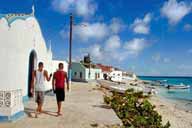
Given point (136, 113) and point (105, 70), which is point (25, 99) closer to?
point (136, 113)

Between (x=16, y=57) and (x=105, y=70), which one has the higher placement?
(x=105, y=70)

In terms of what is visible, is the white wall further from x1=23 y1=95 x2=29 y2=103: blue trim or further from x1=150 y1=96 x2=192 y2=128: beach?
x1=150 y1=96 x2=192 y2=128: beach

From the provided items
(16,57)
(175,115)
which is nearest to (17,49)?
(16,57)

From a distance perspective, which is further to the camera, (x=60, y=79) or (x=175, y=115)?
(x=175, y=115)

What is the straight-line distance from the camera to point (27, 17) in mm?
14320

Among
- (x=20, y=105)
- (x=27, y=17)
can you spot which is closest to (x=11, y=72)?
(x=20, y=105)

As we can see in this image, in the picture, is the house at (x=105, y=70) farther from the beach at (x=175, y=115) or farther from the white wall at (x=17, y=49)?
the white wall at (x=17, y=49)

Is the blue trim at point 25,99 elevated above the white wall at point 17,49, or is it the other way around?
the white wall at point 17,49

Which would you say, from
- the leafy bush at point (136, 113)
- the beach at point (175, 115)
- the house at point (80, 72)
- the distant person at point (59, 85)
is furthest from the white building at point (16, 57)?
the house at point (80, 72)

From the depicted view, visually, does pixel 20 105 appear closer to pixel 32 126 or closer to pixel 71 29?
pixel 32 126

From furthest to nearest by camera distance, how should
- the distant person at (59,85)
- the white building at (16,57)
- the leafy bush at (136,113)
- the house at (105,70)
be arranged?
the house at (105,70), the leafy bush at (136,113), the distant person at (59,85), the white building at (16,57)

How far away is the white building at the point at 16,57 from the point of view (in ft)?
31.1

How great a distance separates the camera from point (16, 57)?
41.4 ft

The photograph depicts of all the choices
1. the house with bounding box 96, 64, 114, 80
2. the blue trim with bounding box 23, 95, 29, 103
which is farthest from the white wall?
the house with bounding box 96, 64, 114, 80
